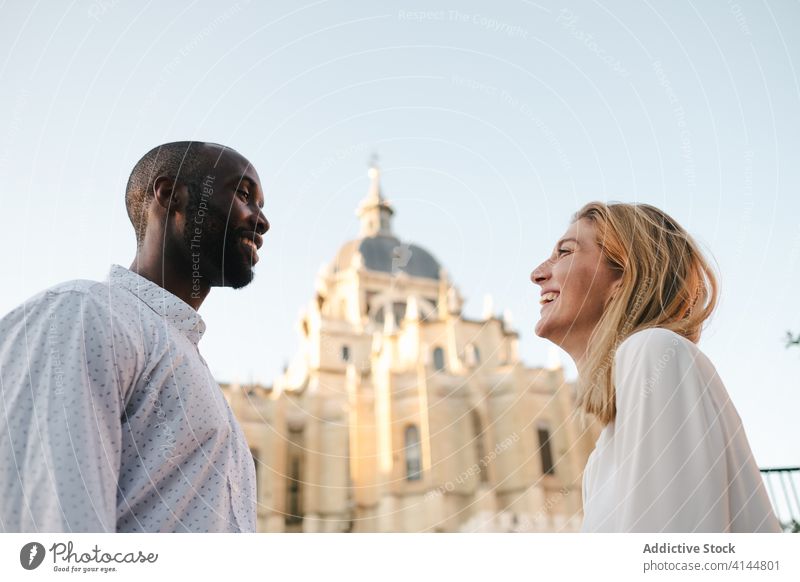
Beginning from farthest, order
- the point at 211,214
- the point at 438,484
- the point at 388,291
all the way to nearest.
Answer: the point at 388,291 → the point at 438,484 → the point at 211,214

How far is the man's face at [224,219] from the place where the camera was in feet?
9.32

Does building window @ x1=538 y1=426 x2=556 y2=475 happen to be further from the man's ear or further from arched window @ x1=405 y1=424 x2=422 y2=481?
the man's ear

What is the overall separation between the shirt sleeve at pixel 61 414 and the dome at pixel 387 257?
1353 inches

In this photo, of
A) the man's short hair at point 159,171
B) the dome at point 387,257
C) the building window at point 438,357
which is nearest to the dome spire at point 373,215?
the dome at point 387,257

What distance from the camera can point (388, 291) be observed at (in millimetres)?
36875

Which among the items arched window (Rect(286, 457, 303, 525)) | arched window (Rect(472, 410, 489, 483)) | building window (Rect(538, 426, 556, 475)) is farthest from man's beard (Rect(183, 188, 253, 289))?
building window (Rect(538, 426, 556, 475))

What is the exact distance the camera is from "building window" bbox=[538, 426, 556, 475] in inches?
1065

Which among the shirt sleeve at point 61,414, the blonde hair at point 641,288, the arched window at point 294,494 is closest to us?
the shirt sleeve at point 61,414

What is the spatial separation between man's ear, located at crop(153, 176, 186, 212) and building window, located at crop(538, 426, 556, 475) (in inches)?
1012

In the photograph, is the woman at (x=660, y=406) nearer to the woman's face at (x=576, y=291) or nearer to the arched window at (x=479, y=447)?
the woman's face at (x=576, y=291)

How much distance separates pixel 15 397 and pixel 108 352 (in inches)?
11.2
